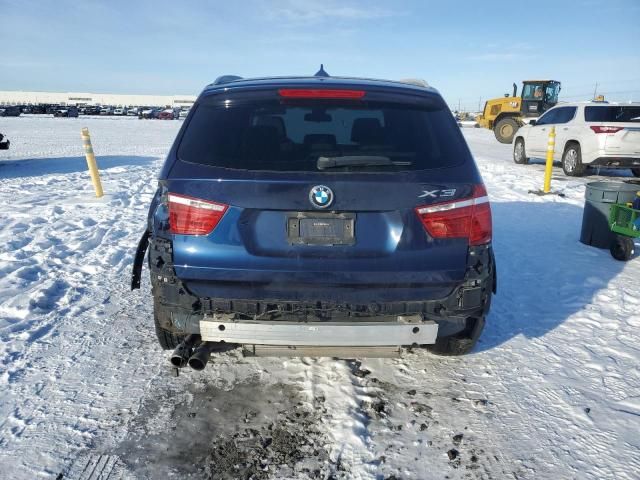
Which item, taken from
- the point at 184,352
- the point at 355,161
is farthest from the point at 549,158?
the point at 184,352

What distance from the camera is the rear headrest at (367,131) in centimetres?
277

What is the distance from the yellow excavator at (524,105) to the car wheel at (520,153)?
8.98 meters

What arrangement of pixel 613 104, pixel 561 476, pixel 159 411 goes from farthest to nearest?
pixel 613 104, pixel 159 411, pixel 561 476

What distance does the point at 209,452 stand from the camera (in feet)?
8.04

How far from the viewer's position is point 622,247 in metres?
5.66

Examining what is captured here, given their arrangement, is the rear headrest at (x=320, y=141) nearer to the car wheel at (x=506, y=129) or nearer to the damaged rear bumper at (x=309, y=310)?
the damaged rear bumper at (x=309, y=310)

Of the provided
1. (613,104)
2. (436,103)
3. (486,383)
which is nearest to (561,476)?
(486,383)

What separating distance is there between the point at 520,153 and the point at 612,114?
373 centimetres

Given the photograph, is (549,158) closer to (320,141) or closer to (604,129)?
(604,129)

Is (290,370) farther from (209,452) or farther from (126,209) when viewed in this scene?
(126,209)

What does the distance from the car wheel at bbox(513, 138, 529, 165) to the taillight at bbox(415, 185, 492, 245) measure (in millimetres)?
14078

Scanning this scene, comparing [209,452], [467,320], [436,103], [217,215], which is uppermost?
[436,103]

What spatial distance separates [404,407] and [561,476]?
0.87m

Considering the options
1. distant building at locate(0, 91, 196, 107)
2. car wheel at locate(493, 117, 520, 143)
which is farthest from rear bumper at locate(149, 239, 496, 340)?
distant building at locate(0, 91, 196, 107)
